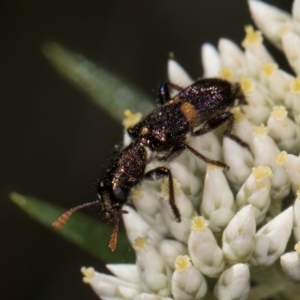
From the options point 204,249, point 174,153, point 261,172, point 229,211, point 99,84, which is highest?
point 99,84

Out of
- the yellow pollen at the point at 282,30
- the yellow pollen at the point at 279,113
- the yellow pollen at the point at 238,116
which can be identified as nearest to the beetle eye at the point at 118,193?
the yellow pollen at the point at 238,116

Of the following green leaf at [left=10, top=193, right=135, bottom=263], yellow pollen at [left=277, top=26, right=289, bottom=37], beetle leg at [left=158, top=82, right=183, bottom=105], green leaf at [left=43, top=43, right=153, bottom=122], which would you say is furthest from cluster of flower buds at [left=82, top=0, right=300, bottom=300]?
green leaf at [left=43, top=43, right=153, bottom=122]

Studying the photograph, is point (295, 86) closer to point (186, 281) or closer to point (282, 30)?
point (282, 30)

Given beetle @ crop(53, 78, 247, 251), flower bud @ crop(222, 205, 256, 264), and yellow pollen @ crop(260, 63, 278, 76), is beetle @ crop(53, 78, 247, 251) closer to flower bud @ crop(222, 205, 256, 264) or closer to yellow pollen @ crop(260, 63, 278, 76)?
yellow pollen @ crop(260, 63, 278, 76)

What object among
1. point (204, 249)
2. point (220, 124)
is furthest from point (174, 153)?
point (204, 249)

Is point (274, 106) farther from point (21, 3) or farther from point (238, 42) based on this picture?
point (21, 3)
